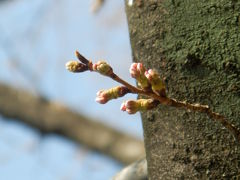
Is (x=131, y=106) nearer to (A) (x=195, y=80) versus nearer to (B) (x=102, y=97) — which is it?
(B) (x=102, y=97)

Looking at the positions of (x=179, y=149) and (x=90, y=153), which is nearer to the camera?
(x=179, y=149)

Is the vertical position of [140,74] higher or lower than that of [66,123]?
higher

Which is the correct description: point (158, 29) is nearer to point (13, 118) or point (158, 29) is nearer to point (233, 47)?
point (233, 47)

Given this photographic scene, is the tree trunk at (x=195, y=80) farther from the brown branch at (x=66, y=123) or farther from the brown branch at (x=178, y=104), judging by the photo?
the brown branch at (x=66, y=123)

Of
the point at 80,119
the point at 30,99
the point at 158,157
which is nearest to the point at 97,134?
the point at 80,119

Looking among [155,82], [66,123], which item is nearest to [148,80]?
[155,82]

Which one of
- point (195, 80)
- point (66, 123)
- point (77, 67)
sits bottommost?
point (66, 123)

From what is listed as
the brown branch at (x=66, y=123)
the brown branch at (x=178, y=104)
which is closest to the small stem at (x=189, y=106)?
the brown branch at (x=178, y=104)

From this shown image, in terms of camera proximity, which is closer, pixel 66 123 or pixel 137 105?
pixel 137 105
